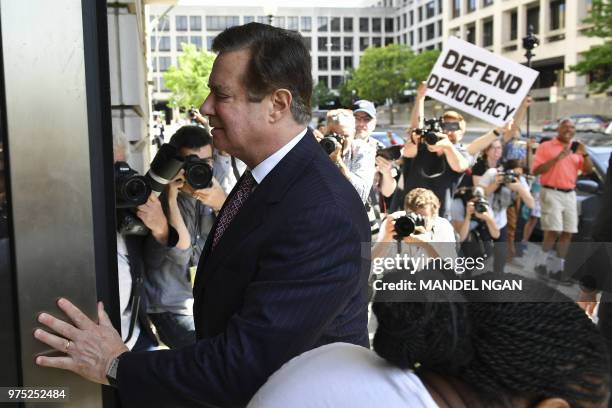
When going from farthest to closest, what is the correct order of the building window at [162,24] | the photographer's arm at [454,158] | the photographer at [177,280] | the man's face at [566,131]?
the building window at [162,24] < the man's face at [566,131] < the photographer's arm at [454,158] < the photographer at [177,280]

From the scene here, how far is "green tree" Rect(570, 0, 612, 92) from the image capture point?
26766 mm

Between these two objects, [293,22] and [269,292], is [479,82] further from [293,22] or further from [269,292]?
[293,22]

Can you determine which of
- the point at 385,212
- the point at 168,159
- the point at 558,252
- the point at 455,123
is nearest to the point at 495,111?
the point at 455,123

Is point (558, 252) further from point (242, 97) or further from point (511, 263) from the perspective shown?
point (242, 97)

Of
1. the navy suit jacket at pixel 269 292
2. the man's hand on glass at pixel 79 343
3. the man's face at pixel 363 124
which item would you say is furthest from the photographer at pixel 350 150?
the man's hand on glass at pixel 79 343

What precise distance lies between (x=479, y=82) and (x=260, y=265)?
5.56 meters

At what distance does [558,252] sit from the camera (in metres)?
8.41

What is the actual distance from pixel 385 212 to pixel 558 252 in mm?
2791

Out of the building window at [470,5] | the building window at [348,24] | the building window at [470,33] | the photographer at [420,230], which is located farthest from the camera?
the building window at [348,24]

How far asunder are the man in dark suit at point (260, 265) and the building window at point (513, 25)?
187 feet

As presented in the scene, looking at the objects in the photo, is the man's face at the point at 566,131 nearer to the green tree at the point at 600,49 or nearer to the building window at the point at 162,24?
the building window at the point at 162,24

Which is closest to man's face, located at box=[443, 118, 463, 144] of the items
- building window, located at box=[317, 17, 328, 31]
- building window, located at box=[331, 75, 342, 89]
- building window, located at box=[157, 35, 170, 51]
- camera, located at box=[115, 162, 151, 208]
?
camera, located at box=[115, 162, 151, 208]

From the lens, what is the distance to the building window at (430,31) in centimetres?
8159

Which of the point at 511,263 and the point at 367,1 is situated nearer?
the point at 511,263
